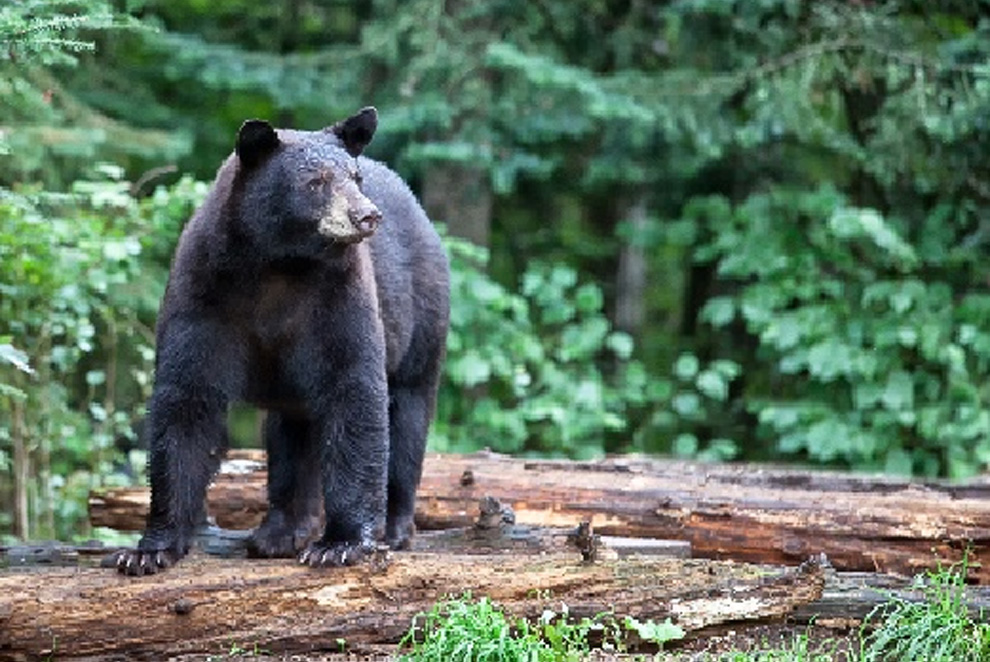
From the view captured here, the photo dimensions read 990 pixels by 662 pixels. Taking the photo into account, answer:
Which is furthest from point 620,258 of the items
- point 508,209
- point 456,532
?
point 456,532

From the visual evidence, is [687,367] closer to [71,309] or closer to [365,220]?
[71,309]

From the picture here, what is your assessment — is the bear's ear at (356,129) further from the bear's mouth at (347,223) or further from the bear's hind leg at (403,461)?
the bear's hind leg at (403,461)

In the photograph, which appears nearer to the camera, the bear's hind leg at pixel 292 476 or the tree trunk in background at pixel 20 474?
the bear's hind leg at pixel 292 476

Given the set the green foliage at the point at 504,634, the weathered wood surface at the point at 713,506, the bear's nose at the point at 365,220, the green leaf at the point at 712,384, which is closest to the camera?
the green foliage at the point at 504,634

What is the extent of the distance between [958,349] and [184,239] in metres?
6.95

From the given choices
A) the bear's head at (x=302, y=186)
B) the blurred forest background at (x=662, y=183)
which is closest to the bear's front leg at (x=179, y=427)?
the bear's head at (x=302, y=186)

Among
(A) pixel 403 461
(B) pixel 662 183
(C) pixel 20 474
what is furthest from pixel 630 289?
(A) pixel 403 461

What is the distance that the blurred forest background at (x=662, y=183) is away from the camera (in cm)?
1093

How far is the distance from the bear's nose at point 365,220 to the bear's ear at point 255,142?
49 centimetres

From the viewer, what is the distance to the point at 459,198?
12266 mm

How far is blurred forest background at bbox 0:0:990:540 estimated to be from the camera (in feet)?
35.9

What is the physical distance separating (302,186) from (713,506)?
2.62 meters

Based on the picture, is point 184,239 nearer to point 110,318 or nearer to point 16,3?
point 16,3

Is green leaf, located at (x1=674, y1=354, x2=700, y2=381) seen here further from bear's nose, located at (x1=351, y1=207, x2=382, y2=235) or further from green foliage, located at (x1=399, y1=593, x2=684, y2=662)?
bear's nose, located at (x1=351, y1=207, x2=382, y2=235)
